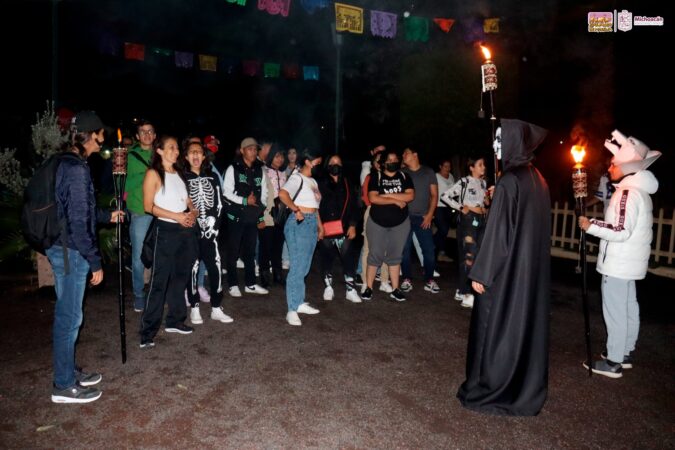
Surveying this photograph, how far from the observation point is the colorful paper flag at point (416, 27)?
1227 centimetres

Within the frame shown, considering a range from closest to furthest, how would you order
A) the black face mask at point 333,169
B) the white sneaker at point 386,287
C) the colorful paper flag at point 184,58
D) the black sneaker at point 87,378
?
1. the black sneaker at point 87,378
2. the black face mask at point 333,169
3. the white sneaker at point 386,287
4. the colorful paper flag at point 184,58

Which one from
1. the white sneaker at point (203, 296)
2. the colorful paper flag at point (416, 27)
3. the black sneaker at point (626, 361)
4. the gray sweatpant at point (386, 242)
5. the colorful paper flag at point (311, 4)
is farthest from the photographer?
the colorful paper flag at point (416, 27)

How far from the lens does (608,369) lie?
473 cm

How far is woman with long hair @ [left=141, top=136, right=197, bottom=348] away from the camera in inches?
201

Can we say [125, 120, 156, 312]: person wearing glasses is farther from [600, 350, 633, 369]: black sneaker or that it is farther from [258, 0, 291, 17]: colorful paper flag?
[258, 0, 291, 17]: colorful paper flag

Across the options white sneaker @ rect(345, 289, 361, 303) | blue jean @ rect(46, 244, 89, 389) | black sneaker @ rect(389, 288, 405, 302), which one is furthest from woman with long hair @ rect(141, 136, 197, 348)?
black sneaker @ rect(389, 288, 405, 302)

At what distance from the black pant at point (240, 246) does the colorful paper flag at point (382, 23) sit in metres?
6.69

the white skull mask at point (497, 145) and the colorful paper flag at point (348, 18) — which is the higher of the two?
the colorful paper flag at point (348, 18)

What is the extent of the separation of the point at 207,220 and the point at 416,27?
878cm

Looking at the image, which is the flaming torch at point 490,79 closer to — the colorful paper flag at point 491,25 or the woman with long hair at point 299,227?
the woman with long hair at point 299,227

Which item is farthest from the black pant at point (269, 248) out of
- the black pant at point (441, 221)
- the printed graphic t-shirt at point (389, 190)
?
the black pant at point (441, 221)

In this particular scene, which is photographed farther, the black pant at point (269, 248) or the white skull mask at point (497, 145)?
the black pant at point (269, 248)

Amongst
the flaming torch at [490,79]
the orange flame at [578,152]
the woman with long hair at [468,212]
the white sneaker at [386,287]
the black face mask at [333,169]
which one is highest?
the flaming torch at [490,79]

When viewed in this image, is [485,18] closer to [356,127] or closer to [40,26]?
[40,26]
